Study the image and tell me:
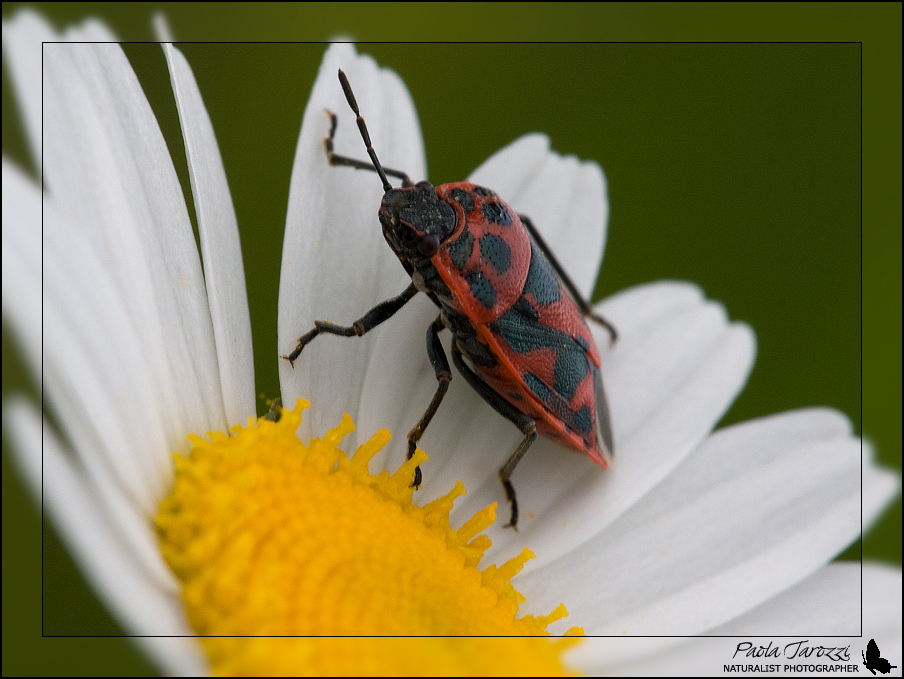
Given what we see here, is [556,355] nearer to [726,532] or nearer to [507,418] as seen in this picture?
[507,418]

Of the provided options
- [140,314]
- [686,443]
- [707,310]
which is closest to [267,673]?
[140,314]

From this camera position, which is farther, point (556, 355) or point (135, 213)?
point (556, 355)

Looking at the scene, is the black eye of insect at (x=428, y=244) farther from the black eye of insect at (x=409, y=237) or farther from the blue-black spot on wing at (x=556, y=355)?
the blue-black spot on wing at (x=556, y=355)

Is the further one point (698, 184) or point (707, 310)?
point (698, 184)

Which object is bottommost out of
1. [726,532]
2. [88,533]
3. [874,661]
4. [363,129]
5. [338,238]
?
[874,661]

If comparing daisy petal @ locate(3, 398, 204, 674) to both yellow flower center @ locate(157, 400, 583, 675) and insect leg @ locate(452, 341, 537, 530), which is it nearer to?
yellow flower center @ locate(157, 400, 583, 675)

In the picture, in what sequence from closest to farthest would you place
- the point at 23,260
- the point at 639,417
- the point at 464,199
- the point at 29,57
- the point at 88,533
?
the point at 88,533 < the point at 23,260 < the point at 29,57 < the point at 464,199 < the point at 639,417

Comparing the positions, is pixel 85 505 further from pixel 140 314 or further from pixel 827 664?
pixel 827 664

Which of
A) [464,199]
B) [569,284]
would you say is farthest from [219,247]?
[569,284]
